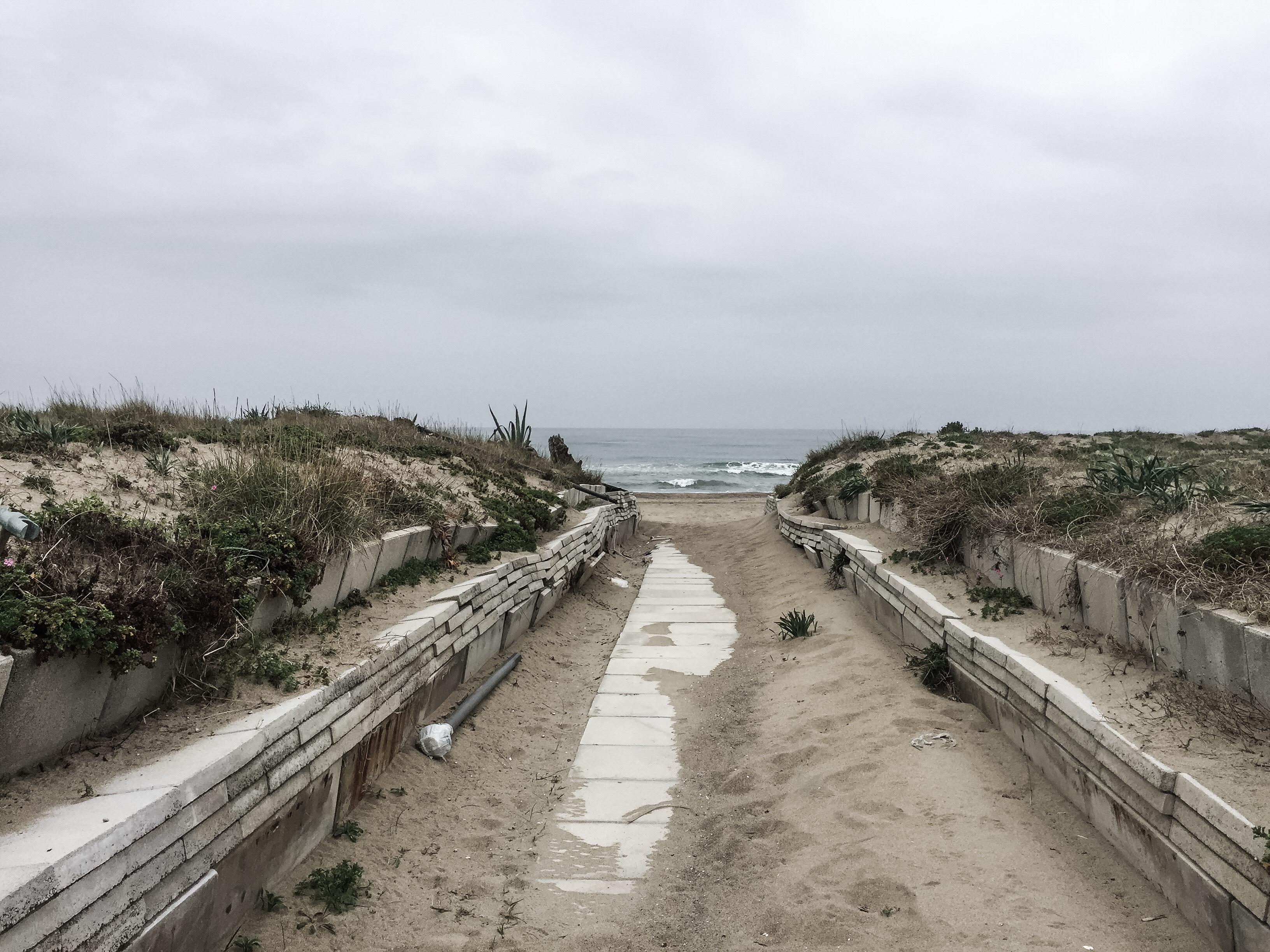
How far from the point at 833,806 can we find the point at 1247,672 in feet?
6.44

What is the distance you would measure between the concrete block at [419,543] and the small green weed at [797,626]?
3302 mm

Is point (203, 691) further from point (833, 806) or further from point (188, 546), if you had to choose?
point (833, 806)

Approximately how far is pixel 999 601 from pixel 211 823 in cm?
521

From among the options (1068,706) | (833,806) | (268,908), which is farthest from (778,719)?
(268,908)

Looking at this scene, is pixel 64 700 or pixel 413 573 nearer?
pixel 64 700

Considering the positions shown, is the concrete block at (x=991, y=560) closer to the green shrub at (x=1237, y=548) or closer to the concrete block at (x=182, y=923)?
the green shrub at (x=1237, y=548)

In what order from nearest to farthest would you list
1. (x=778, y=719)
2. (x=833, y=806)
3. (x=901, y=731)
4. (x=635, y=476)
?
1. (x=833, y=806)
2. (x=901, y=731)
3. (x=778, y=719)
4. (x=635, y=476)

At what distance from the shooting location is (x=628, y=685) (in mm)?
6594

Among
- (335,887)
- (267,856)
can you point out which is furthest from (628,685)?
(267,856)

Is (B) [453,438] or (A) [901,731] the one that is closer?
(A) [901,731]

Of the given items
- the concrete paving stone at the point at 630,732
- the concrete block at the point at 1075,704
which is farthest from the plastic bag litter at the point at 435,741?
the concrete block at the point at 1075,704

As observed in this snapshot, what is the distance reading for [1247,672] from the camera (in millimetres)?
3525

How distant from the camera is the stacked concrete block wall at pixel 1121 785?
2.72m

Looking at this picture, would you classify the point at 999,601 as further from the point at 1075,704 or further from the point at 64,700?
the point at 64,700
